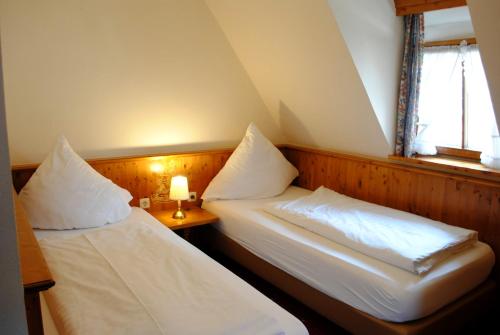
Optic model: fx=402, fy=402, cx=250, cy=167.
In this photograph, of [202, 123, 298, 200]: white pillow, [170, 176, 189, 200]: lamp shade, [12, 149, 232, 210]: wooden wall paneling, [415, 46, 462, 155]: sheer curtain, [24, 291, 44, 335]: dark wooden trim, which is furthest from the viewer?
[202, 123, 298, 200]: white pillow

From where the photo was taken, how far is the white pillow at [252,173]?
368cm

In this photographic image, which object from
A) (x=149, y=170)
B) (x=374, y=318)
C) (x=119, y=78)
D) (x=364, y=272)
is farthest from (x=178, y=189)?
(x=374, y=318)

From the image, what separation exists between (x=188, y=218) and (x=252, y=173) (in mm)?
742

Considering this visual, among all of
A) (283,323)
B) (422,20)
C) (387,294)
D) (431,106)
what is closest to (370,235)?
(387,294)

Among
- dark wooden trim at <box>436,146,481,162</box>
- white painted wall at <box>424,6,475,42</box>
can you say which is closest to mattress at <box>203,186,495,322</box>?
dark wooden trim at <box>436,146,481,162</box>

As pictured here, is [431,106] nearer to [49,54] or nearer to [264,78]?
[264,78]

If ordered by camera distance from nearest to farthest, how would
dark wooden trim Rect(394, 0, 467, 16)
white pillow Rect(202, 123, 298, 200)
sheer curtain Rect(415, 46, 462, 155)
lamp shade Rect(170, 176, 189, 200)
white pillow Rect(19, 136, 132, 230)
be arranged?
dark wooden trim Rect(394, 0, 467, 16), white pillow Rect(19, 136, 132, 230), sheer curtain Rect(415, 46, 462, 155), lamp shade Rect(170, 176, 189, 200), white pillow Rect(202, 123, 298, 200)

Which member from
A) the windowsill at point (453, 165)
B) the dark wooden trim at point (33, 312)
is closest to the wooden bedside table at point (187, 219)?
the windowsill at point (453, 165)

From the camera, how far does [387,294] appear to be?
2086 millimetres

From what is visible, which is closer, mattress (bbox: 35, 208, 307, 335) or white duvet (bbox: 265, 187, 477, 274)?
mattress (bbox: 35, 208, 307, 335)

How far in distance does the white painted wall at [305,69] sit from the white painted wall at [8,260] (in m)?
2.34

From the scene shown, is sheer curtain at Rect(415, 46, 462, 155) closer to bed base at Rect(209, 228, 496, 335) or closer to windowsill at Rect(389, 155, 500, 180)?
windowsill at Rect(389, 155, 500, 180)

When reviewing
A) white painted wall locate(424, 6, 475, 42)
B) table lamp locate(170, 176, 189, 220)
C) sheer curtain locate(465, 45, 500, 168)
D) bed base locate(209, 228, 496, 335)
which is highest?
white painted wall locate(424, 6, 475, 42)

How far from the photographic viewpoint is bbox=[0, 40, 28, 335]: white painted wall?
748mm
